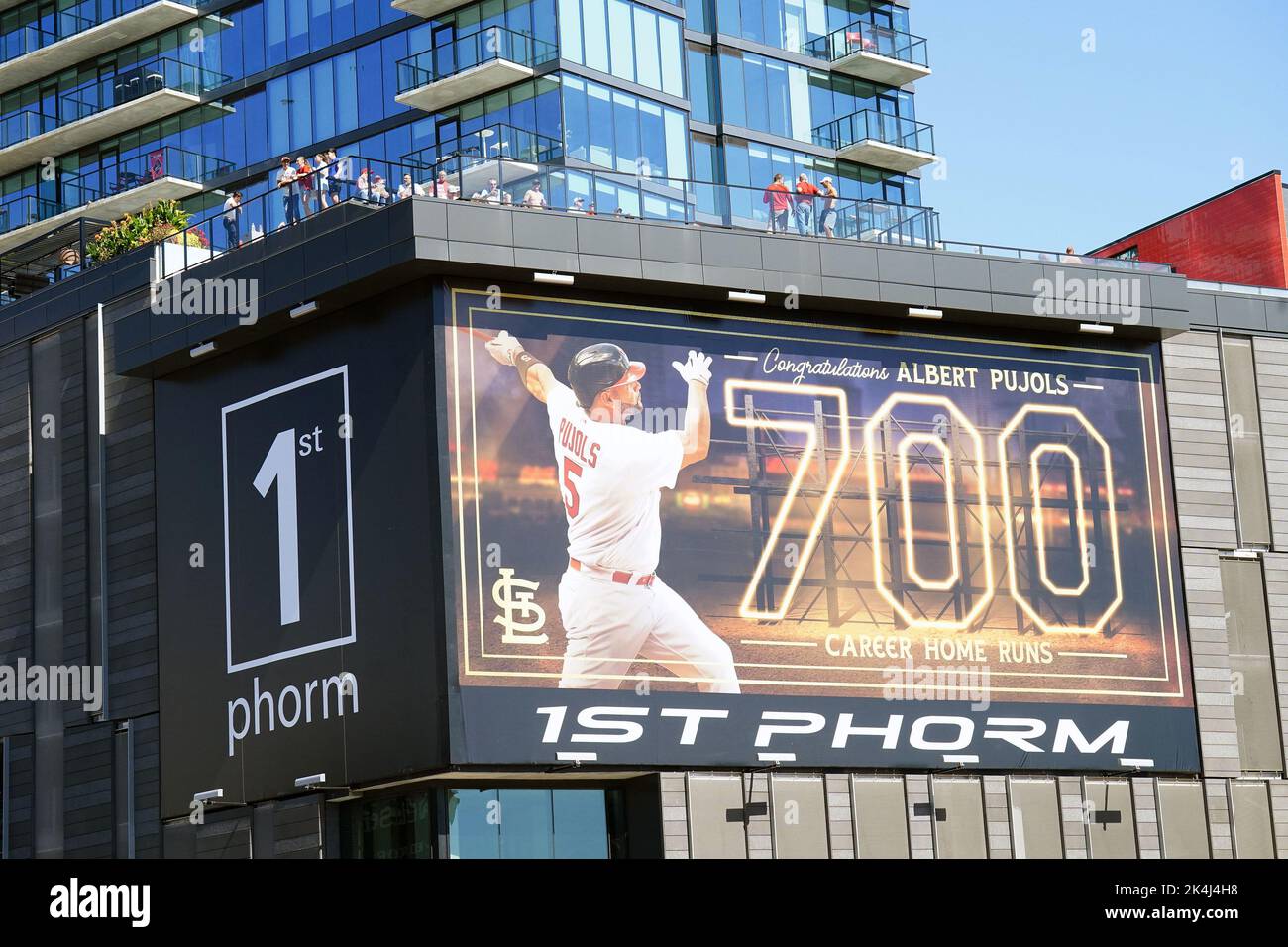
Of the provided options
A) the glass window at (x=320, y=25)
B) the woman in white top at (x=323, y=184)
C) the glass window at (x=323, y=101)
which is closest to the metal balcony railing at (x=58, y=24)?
the glass window at (x=320, y=25)

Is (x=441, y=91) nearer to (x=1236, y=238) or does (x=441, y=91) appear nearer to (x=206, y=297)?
(x=1236, y=238)

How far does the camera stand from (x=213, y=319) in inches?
1575

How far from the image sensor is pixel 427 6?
71.5 meters

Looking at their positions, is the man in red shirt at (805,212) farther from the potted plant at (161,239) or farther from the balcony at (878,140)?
the balcony at (878,140)

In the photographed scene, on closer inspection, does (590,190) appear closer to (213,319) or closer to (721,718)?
(213,319)

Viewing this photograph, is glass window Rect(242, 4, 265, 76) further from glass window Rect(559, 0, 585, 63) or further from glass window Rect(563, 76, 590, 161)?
Answer: glass window Rect(563, 76, 590, 161)

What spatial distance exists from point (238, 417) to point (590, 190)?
30.0 ft

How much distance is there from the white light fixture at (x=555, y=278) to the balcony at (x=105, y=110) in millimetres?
47806

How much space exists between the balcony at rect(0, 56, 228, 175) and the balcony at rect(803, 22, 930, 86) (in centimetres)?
2659

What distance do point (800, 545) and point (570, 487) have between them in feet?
16.7

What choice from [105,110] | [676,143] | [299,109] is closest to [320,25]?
[299,109]

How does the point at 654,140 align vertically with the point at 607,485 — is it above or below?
above
